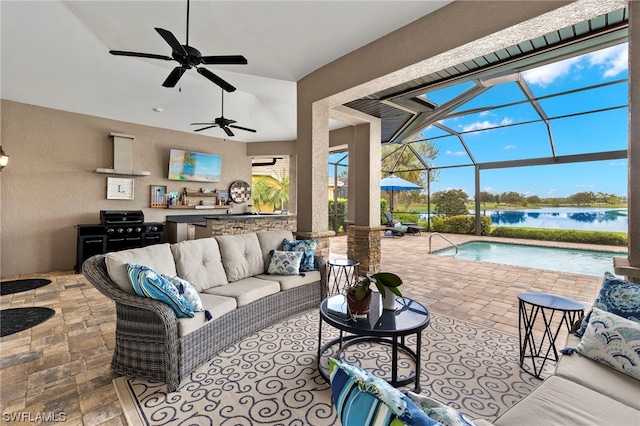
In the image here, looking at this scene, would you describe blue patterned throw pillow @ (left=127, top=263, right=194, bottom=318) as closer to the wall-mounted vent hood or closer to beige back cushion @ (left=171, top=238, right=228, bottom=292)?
beige back cushion @ (left=171, top=238, right=228, bottom=292)

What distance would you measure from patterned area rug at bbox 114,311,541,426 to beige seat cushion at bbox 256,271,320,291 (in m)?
0.54

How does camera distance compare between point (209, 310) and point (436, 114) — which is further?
point (436, 114)

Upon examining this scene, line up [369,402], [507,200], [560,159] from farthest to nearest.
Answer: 1. [507,200]
2. [560,159]
3. [369,402]

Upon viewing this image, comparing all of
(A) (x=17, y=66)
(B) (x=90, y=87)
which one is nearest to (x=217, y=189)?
(B) (x=90, y=87)

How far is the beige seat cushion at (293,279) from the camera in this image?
329cm

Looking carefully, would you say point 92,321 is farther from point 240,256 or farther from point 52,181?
point 52,181

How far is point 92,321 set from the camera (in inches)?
130

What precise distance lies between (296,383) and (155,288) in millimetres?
1297

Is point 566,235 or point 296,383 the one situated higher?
point 566,235

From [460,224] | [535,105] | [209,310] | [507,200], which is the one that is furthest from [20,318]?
[507,200]

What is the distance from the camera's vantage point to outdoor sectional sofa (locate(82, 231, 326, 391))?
2.15 m

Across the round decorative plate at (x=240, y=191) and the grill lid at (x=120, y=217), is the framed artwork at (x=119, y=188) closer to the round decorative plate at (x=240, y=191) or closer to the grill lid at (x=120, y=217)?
the grill lid at (x=120, y=217)

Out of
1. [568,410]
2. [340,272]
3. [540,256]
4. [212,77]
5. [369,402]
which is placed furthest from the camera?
[540,256]

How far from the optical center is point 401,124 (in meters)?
6.64
